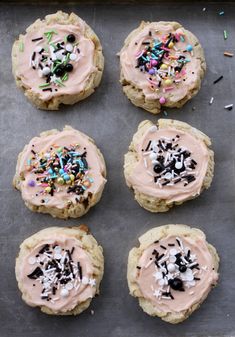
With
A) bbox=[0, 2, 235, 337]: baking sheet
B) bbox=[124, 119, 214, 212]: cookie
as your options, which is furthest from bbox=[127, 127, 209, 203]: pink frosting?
bbox=[0, 2, 235, 337]: baking sheet

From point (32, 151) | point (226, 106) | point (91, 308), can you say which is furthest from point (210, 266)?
point (32, 151)

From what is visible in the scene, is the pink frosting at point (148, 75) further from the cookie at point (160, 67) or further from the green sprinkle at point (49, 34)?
the green sprinkle at point (49, 34)

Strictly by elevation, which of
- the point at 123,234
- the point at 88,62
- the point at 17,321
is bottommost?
the point at 17,321

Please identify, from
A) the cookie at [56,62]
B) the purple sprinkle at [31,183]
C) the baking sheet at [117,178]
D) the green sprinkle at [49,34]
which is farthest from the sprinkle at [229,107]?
the purple sprinkle at [31,183]

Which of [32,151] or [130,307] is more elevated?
[32,151]

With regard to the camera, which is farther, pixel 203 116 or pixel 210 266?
pixel 203 116

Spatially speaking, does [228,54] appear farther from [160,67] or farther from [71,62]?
[71,62]

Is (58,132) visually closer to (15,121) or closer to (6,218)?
(15,121)

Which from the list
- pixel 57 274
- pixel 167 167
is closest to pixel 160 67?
pixel 167 167
